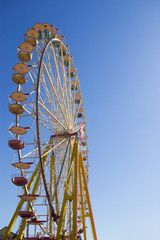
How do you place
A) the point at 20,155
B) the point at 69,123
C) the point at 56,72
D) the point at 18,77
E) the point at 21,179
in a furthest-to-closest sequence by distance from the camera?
the point at 69,123
the point at 56,72
the point at 18,77
the point at 20,155
the point at 21,179

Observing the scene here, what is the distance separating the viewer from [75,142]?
17.1 metres

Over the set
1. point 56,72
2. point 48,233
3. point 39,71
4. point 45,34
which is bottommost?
point 48,233

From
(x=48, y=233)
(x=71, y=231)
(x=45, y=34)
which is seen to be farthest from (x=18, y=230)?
(x=45, y=34)

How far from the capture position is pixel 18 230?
1444cm

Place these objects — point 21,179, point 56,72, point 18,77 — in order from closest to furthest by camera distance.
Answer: point 21,179, point 18,77, point 56,72

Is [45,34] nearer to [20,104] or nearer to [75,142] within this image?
[20,104]

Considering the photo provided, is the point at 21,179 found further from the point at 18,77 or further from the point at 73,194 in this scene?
the point at 18,77

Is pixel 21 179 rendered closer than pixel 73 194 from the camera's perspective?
Yes

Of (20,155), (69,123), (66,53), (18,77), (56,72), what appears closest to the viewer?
(20,155)

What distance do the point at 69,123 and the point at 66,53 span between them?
5.88 meters

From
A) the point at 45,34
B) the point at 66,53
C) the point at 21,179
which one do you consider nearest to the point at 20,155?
the point at 21,179

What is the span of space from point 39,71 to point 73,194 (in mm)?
7094

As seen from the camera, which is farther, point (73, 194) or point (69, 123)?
point (69, 123)

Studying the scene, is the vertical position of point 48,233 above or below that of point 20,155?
below
